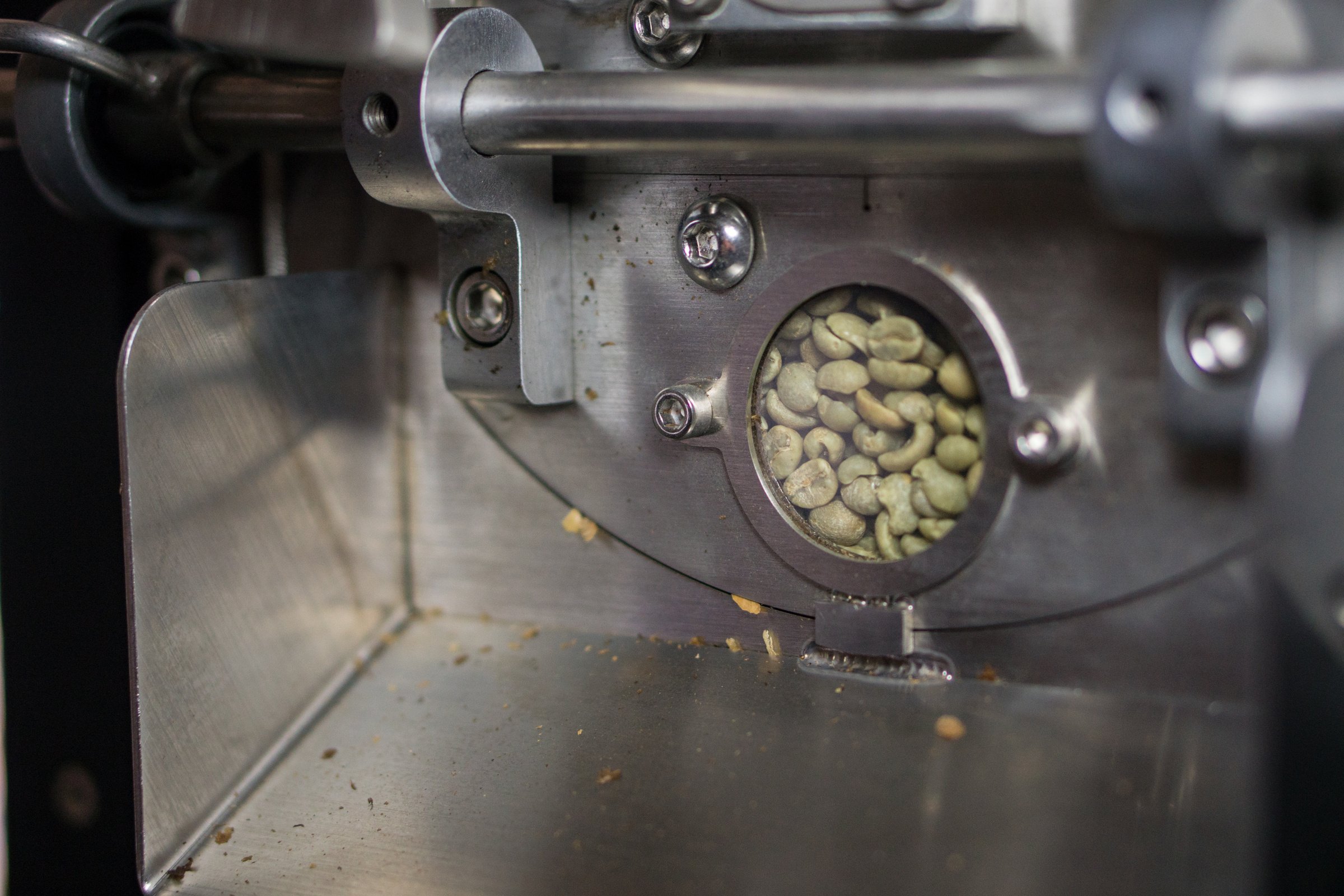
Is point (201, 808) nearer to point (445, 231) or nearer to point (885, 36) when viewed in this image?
point (445, 231)

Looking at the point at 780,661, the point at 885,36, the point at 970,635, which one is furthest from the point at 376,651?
the point at 885,36

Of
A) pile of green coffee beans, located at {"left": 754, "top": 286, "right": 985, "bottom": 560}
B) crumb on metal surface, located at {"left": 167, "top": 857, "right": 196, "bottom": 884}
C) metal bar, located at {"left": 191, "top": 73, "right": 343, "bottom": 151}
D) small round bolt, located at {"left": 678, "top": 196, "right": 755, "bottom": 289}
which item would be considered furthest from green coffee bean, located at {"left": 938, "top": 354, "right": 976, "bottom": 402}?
crumb on metal surface, located at {"left": 167, "top": 857, "right": 196, "bottom": 884}

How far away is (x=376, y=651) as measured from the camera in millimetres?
745

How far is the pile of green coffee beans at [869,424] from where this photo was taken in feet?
1.89

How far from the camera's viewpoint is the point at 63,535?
2.74 ft

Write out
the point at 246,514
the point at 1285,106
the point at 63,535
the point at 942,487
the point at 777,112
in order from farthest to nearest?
the point at 63,535 < the point at 246,514 < the point at 942,487 < the point at 777,112 < the point at 1285,106

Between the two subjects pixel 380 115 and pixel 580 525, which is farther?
pixel 580 525

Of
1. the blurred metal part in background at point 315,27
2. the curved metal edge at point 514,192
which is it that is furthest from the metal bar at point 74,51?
the curved metal edge at point 514,192

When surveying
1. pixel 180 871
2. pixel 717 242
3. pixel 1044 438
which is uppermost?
pixel 717 242

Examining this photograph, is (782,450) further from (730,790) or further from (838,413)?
(730,790)

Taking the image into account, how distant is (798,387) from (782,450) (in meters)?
0.04

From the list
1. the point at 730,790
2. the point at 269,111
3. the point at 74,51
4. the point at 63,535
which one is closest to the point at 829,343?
the point at 730,790

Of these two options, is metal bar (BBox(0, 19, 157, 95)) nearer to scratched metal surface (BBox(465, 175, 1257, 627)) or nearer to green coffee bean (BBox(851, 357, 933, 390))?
scratched metal surface (BBox(465, 175, 1257, 627))

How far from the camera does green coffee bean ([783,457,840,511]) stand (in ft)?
2.01
